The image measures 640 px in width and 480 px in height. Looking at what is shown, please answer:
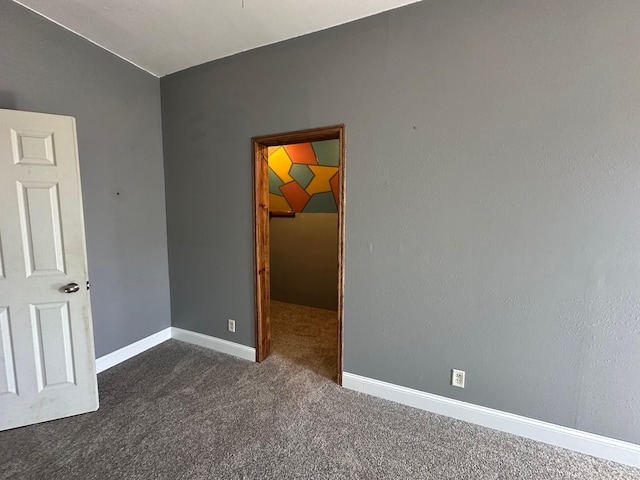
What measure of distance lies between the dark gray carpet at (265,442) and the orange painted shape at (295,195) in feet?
8.35

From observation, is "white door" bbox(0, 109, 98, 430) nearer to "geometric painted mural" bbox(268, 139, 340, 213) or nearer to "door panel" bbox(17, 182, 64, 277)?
"door panel" bbox(17, 182, 64, 277)

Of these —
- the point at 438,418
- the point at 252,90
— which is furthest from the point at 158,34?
the point at 438,418

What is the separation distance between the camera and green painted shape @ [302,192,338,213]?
13.3 feet

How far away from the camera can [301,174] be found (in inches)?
165

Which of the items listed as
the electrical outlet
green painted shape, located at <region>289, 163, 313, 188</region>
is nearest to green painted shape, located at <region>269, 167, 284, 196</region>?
green painted shape, located at <region>289, 163, 313, 188</region>

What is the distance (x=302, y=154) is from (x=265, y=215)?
177 centimetres

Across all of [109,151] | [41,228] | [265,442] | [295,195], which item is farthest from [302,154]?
[265,442]

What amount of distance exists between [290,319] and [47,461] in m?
2.52

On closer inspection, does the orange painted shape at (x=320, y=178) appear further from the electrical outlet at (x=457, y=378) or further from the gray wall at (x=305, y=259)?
the electrical outlet at (x=457, y=378)

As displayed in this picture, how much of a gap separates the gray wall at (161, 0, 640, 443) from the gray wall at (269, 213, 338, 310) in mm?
1831

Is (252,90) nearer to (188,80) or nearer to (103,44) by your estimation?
(188,80)

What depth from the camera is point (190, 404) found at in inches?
84.7

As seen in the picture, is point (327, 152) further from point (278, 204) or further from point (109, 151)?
point (109, 151)

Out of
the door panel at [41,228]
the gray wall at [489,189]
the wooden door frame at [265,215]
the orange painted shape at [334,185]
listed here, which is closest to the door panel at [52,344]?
the door panel at [41,228]
